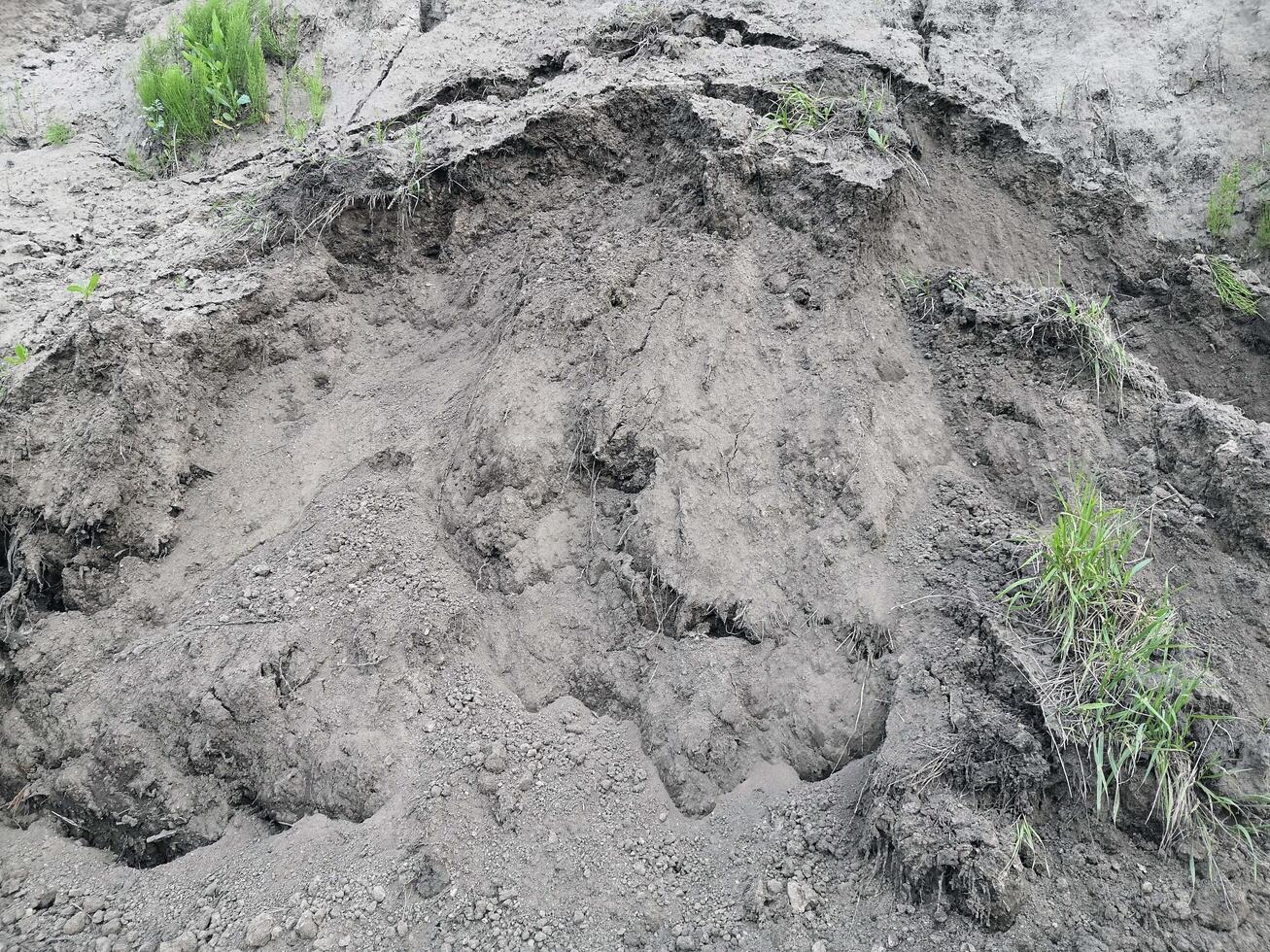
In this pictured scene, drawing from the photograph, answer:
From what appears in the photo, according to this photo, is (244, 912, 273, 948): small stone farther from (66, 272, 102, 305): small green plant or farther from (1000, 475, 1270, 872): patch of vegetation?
(66, 272, 102, 305): small green plant

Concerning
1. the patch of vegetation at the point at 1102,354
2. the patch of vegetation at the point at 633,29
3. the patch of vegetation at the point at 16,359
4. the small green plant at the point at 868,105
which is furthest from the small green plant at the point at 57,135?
the patch of vegetation at the point at 1102,354

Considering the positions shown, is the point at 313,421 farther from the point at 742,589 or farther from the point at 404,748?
the point at 742,589

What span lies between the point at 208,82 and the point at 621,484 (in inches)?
147

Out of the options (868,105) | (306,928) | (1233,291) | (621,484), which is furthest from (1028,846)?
(868,105)

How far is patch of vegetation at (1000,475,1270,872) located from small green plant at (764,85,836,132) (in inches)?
92.3

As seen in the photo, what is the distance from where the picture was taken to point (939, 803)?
2512 mm

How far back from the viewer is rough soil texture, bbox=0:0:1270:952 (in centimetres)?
272

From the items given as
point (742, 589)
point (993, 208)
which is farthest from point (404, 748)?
point (993, 208)

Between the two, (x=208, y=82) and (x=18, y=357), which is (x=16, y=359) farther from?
(x=208, y=82)

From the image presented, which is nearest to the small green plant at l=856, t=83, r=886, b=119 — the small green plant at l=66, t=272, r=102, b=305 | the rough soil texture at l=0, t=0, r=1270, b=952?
the rough soil texture at l=0, t=0, r=1270, b=952

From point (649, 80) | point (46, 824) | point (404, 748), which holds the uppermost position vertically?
point (649, 80)

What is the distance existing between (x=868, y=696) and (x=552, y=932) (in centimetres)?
132

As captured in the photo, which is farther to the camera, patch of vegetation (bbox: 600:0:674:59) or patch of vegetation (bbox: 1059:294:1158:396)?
patch of vegetation (bbox: 600:0:674:59)

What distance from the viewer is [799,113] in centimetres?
425
